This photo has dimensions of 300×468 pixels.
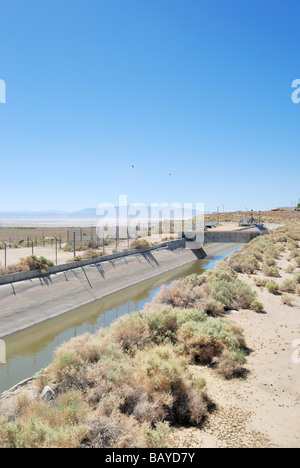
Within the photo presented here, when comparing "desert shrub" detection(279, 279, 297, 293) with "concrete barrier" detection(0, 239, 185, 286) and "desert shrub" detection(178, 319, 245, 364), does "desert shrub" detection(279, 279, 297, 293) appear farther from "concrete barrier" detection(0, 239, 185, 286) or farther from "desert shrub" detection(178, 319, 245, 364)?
"concrete barrier" detection(0, 239, 185, 286)

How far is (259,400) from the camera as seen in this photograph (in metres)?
8.01

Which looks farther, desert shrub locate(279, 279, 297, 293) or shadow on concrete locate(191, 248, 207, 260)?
shadow on concrete locate(191, 248, 207, 260)

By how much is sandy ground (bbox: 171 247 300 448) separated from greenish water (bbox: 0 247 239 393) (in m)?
6.33

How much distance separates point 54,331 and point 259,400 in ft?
37.1

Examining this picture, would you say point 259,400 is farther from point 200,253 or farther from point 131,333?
point 200,253

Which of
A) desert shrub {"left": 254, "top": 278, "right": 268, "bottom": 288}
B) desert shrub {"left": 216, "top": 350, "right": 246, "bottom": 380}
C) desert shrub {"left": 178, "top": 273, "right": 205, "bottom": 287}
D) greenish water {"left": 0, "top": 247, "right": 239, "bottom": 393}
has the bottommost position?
greenish water {"left": 0, "top": 247, "right": 239, "bottom": 393}

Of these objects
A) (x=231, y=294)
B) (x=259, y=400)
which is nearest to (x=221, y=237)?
(x=231, y=294)

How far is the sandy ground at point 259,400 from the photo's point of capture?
6.49m

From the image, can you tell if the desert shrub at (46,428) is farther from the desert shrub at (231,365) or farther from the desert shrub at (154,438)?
the desert shrub at (231,365)

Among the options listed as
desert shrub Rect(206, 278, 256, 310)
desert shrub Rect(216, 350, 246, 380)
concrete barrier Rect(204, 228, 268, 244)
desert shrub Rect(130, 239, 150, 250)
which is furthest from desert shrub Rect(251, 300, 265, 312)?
concrete barrier Rect(204, 228, 268, 244)

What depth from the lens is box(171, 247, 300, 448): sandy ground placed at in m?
6.49
